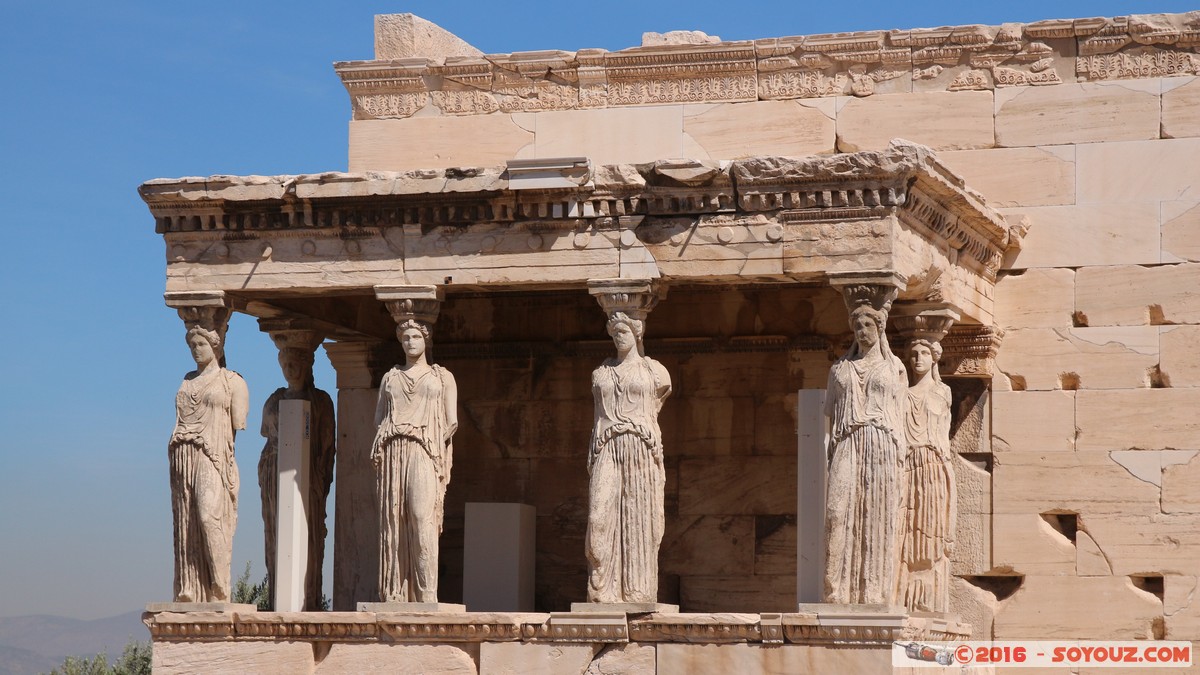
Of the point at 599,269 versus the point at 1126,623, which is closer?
the point at 599,269

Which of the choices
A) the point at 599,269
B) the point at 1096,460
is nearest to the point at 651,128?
the point at 599,269

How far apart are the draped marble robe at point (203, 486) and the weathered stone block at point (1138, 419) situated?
570 centimetres

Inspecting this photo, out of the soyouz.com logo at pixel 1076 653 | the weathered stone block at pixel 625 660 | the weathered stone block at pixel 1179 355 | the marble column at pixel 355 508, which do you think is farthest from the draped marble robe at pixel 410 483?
the weathered stone block at pixel 1179 355

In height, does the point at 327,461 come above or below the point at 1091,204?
below

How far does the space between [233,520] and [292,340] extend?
1.58m

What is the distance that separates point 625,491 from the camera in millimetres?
13938

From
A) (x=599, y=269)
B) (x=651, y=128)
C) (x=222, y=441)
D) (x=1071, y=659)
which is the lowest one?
(x=1071, y=659)

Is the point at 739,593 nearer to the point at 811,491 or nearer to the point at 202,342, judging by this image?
the point at 811,491

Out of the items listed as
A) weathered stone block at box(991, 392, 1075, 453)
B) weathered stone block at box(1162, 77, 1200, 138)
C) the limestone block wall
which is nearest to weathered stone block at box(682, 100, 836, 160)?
the limestone block wall

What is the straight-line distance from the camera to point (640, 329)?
14.1 metres

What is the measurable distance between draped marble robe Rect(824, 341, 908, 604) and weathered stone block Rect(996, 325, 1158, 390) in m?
2.26

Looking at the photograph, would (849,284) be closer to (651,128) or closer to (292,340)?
(651,128)

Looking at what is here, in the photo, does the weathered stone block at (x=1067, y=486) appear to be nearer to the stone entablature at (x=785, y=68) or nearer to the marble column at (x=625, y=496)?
the stone entablature at (x=785, y=68)

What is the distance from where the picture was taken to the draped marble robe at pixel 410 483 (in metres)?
14.2
